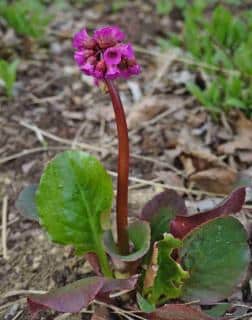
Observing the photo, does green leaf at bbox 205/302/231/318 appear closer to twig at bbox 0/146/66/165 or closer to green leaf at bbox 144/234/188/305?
green leaf at bbox 144/234/188/305

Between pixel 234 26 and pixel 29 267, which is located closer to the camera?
pixel 29 267

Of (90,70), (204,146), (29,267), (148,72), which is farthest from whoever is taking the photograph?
(148,72)

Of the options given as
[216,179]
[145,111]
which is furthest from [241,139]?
[145,111]

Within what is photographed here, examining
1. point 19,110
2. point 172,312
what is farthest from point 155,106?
point 172,312

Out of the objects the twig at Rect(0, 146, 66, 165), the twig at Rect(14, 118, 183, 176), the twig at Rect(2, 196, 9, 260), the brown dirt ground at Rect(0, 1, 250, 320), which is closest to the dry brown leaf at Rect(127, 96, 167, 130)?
the brown dirt ground at Rect(0, 1, 250, 320)

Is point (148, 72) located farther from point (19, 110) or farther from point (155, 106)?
point (19, 110)

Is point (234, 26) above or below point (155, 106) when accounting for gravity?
above

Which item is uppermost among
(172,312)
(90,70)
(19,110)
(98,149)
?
(90,70)
